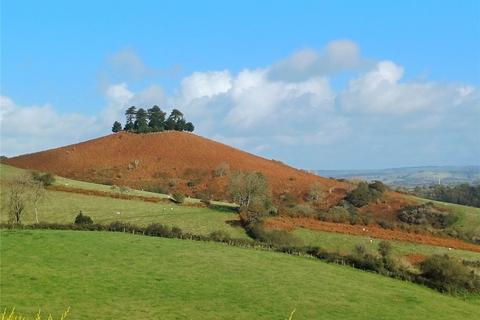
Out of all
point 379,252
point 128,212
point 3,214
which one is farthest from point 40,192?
point 379,252

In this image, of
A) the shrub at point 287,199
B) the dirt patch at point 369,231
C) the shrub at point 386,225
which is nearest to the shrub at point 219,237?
the dirt patch at point 369,231

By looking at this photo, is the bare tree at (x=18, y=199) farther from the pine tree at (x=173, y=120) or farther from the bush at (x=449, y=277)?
the pine tree at (x=173, y=120)

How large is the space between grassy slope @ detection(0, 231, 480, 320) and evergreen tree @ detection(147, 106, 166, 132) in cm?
8821

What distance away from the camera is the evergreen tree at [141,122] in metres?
126

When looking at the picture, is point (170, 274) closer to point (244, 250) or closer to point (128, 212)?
point (244, 250)

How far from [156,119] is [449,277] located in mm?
99796

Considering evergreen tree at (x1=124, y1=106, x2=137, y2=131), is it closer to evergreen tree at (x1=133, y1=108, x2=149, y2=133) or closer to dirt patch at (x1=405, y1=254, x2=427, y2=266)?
evergreen tree at (x1=133, y1=108, x2=149, y2=133)

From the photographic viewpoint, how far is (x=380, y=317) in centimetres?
2703

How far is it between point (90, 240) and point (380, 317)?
2169 cm

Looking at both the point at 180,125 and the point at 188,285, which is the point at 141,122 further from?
the point at 188,285

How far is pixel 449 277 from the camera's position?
→ 3569cm

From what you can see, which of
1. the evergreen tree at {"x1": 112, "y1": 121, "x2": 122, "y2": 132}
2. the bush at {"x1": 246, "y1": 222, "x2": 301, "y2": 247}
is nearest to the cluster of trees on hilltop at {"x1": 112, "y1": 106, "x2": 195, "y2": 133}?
the evergreen tree at {"x1": 112, "y1": 121, "x2": 122, "y2": 132}

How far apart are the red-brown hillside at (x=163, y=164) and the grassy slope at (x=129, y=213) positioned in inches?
1189

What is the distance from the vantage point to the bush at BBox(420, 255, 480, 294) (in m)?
35.2
